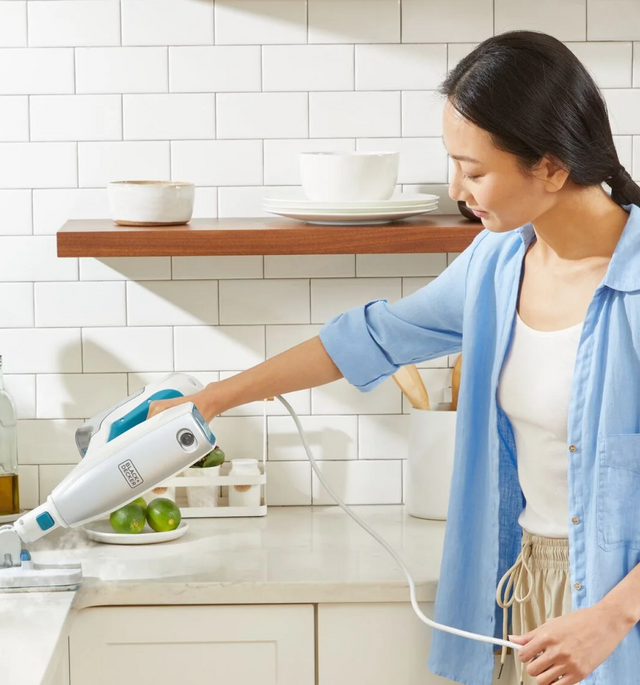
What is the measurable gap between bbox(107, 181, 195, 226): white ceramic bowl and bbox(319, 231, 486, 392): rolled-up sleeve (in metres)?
0.39

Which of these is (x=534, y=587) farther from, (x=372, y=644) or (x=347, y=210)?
(x=347, y=210)

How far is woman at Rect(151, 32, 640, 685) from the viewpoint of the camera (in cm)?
122

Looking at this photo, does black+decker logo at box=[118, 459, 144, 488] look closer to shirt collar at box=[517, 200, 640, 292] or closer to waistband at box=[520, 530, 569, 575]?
waistband at box=[520, 530, 569, 575]

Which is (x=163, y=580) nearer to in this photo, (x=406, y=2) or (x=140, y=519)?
(x=140, y=519)

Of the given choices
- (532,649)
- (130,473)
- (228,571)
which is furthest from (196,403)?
(532,649)

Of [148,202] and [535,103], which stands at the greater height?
[535,103]

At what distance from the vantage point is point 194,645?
1.59 metres

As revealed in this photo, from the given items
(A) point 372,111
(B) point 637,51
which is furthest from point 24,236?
(B) point 637,51

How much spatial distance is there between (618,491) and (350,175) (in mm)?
733

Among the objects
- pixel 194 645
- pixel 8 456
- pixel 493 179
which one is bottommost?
pixel 194 645

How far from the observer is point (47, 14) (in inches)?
75.9

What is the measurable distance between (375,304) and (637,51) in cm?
85

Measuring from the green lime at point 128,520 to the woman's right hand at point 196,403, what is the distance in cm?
39

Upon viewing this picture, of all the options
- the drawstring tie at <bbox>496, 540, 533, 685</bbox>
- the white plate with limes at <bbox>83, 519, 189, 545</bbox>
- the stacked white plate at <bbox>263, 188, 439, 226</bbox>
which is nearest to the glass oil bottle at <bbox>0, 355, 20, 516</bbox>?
the white plate with limes at <bbox>83, 519, 189, 545</bbox>
